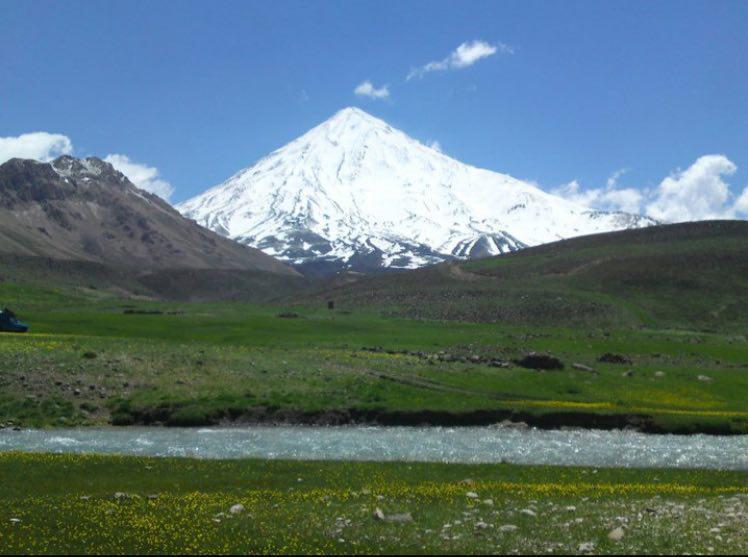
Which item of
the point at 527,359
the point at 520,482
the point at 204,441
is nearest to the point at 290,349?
the point at 527,359

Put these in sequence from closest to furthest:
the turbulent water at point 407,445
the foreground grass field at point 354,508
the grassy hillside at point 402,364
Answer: the foreground grass field at point 354,508
the turbulent water at point 407,445
the grassy hillside at point 402,364

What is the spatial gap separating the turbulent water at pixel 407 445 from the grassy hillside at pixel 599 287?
237ft

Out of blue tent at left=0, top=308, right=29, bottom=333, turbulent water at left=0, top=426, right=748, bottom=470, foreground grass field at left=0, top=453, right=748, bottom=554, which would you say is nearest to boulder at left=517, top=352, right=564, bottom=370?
turbulent water at left=0, top=426, right=748, bottom=470

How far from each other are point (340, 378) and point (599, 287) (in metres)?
93.7

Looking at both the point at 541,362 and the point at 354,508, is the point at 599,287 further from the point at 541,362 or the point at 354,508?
the point at 354,508

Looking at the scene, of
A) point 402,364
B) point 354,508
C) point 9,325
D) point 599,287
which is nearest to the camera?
point 354,508

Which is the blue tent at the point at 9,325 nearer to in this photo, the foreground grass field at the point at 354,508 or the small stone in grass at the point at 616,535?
the foreground grass field at the point at 354,508

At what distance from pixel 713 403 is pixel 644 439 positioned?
14718 millimetres

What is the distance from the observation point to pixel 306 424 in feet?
160

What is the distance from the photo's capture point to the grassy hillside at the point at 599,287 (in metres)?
123

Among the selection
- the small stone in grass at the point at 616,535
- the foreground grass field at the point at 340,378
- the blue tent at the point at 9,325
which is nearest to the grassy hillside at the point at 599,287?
the foreground grass field at the point at 340,378

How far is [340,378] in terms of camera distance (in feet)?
189

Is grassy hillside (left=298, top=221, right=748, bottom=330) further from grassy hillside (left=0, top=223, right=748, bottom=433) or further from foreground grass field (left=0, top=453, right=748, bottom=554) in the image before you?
foreground grass field (left=0, top=453, right=748, bottom=554)

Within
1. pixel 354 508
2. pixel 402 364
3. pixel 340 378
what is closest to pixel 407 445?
pixel 340 378
